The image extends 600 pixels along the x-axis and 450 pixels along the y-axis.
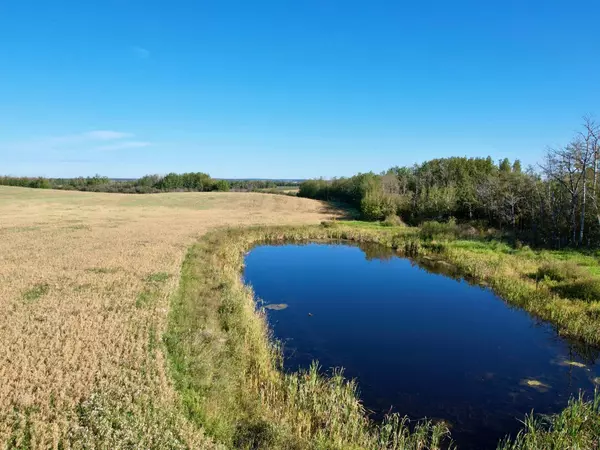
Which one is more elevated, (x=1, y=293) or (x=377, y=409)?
(x=1, y=293)

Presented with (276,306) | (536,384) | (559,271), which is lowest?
(536,384)

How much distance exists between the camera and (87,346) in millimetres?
9930

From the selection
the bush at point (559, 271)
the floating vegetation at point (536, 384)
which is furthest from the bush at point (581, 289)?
the floating vegetation at point (536, 384)

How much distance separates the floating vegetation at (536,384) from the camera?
35.5 ft

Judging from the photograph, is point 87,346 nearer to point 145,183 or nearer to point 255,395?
point 255,395

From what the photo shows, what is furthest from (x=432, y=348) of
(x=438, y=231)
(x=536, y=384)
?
(x=438, y=231)

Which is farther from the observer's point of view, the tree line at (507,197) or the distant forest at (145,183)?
the distant forest at (145,183)

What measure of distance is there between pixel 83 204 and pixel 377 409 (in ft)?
200

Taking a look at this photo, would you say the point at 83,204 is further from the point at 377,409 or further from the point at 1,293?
the point at 377,409

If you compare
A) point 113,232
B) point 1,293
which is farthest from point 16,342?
point 113,232

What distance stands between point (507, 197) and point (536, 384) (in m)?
32.2

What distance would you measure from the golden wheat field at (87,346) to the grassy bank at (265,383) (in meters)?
0.65

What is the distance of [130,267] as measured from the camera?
19.2 m

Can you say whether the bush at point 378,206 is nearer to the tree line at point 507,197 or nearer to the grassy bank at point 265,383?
the tree line at point 507,197
